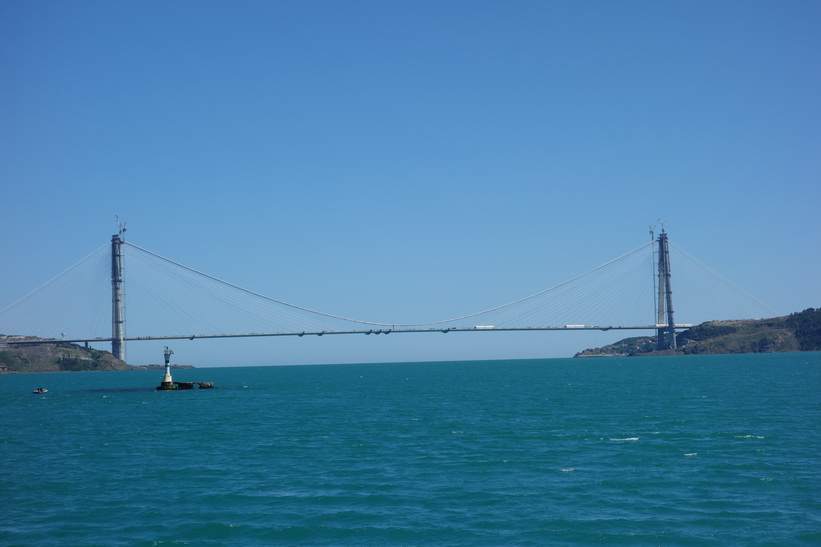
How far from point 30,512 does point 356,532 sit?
11.4 metres

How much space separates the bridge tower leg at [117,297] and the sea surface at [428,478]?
110m

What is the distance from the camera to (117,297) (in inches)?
6240

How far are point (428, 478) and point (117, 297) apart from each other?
145 meters

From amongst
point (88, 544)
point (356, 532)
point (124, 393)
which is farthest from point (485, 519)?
point (124, 393)

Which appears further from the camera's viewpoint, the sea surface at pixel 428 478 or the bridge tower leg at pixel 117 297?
the bridge tower leg at pixel 117 297

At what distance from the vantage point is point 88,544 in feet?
68.6

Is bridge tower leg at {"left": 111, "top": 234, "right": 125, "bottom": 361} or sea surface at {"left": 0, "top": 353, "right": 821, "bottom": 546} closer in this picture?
sea surface at {"left": 0, "top": 353, "right": 821, "bottom": 546}

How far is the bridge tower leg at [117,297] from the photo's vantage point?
15862 cm

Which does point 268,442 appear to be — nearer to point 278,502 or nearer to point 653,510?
point 278,502

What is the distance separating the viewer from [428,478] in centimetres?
2834

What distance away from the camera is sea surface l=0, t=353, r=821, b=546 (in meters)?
21.4

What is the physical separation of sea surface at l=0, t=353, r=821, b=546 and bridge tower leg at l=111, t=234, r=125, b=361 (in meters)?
110

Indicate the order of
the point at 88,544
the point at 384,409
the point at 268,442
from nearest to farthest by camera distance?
the point at 88,544 < the point at 268,442 < the point at 384,409

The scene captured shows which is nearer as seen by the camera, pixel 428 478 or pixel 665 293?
pixel 428 478
